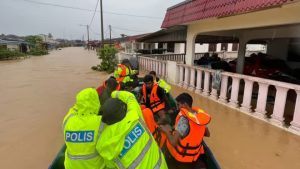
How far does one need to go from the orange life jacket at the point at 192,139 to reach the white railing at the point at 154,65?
293 inches

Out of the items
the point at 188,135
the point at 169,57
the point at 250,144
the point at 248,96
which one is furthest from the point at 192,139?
the point at 169,57

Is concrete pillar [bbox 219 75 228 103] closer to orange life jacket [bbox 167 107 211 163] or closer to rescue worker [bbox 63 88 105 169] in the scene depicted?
orange life jacket [bbox 167 107 211 163]

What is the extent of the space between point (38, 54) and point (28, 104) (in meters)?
36.5

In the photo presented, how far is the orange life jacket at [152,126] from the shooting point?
269 centimetres

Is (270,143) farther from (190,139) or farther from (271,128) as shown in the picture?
(190,139)

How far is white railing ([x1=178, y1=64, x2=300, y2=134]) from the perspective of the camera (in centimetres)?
426

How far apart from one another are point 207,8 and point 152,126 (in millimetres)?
4425

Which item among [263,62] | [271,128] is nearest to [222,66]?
[263,62]

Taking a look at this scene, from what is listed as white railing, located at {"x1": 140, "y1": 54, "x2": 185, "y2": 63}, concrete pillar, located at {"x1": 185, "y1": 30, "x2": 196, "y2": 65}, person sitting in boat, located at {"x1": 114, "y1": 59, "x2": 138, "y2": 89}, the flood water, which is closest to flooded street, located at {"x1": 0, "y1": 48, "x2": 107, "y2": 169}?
the flood water

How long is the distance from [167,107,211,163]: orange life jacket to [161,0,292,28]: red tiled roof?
9.53 ft

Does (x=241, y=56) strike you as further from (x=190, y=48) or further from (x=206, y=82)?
(x=206, y=82)

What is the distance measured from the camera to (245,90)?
5270mm

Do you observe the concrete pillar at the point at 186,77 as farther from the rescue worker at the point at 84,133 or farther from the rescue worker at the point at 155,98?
the rescue worker at the point at 84,133

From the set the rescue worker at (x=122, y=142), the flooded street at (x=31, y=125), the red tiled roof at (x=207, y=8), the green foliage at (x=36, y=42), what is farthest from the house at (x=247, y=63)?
the green foliage at (x=36, y=42)
